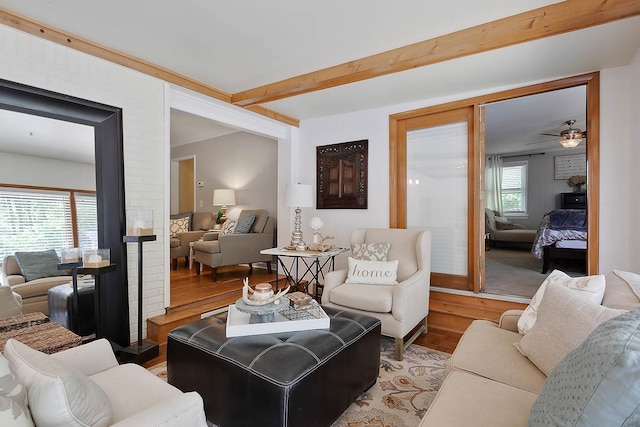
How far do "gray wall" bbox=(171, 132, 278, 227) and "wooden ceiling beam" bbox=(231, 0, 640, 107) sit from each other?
2.22m

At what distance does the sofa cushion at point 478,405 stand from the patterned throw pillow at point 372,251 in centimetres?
176

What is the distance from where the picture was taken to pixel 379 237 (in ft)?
10.8

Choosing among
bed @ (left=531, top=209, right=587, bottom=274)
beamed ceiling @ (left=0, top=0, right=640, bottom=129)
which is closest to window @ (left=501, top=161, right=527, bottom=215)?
bed @ (left=531, top=209, right=587, bottom=274)

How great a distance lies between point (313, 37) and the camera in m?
2.37

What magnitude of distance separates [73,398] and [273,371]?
2.44 feet

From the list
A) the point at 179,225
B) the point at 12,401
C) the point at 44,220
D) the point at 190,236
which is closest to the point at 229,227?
the point at 190,236

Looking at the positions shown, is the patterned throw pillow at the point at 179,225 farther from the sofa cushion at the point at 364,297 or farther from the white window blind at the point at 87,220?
the sofa cushion at the point at 364,297

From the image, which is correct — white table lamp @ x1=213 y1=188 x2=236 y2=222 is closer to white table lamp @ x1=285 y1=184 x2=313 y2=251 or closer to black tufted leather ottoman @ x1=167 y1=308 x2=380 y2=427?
white table lamp @ x1=285 y1=184 x2=313 y2=251

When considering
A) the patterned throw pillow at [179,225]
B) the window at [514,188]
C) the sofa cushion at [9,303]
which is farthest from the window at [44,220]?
the window at [514,188]

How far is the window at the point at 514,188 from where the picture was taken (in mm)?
7680

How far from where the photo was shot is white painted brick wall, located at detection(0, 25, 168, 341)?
7.11ft

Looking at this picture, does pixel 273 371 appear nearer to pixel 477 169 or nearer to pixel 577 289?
pixel 577 289

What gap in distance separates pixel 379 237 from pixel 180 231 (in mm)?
3656

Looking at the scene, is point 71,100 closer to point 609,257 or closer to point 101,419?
point 101,419
